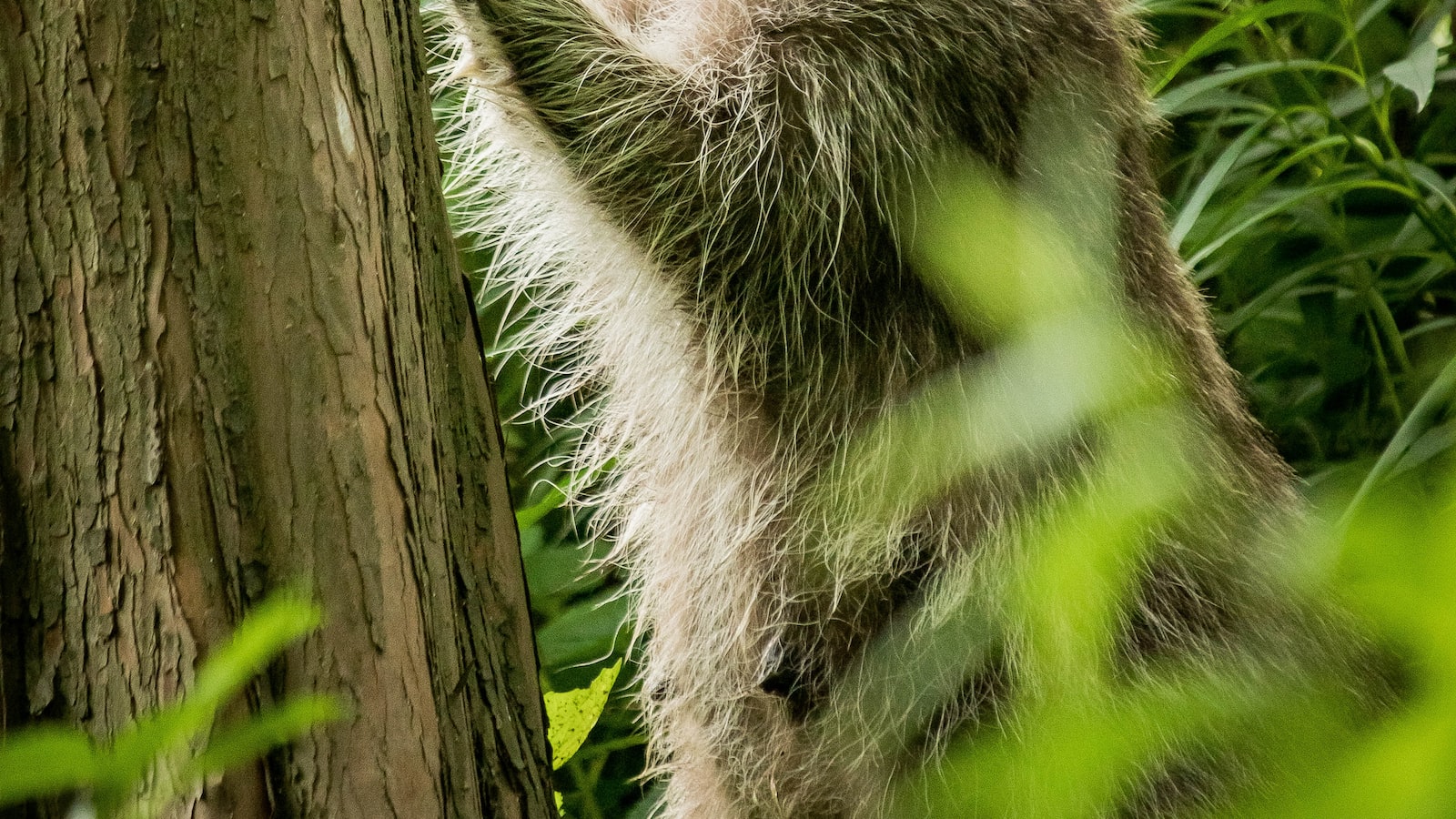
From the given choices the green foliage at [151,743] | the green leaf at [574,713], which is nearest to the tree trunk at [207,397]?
the green foliage at [151,743]

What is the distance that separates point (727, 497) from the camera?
1.88 metres

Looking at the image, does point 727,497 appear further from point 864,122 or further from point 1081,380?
point 1081,380

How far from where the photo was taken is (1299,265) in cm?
282

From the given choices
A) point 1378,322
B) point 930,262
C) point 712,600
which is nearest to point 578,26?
point 930,262

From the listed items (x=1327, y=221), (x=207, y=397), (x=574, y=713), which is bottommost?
(x=574, y=713)

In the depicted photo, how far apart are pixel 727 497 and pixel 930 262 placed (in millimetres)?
450

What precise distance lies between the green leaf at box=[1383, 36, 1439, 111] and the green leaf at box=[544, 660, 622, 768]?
1569 mm

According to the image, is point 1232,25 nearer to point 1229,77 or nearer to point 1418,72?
point 1229,77

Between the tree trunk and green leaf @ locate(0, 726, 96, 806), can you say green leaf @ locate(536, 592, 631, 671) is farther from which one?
green leaf @ locate(0, 726, 96, 806)

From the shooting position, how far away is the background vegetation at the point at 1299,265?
2295 millimetres

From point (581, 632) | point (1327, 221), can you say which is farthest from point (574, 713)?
point (1327, 221)

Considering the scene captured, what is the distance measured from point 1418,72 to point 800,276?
1214mm

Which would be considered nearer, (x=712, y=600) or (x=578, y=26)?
(x=578, y=26)

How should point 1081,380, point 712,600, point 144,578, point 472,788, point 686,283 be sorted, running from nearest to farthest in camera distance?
1. point 1081,380
2. point 144,578
3. point 472,788
4. point 686,283
5. point 712,600
